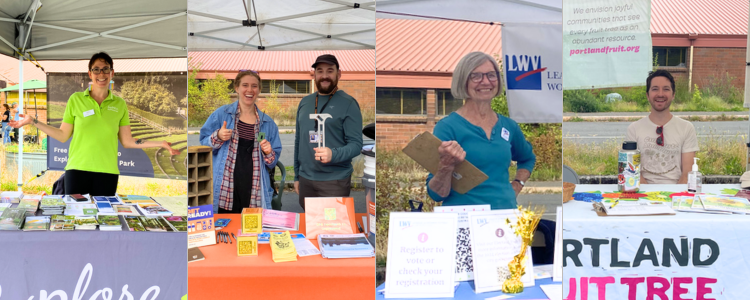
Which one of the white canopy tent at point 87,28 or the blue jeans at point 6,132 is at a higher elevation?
the white canopy tent at point 87,28

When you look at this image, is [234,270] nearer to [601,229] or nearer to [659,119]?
[601,229]

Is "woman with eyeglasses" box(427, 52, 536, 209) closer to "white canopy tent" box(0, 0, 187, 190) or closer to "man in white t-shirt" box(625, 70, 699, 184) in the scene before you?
"man in white t-shirt" box(625, 70, 699, 184)

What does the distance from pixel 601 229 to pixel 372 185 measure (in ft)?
3.13

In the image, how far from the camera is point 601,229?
6.19ft

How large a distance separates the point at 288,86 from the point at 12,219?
4.71 feet

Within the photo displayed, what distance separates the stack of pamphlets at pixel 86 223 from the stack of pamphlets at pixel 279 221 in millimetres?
731

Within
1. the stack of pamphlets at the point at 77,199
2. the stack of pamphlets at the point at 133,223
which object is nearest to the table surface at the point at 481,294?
the stack of pamphlets at the point at 133,223

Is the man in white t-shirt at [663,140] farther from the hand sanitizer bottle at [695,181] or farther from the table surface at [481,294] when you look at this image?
the table surface at [481,294]

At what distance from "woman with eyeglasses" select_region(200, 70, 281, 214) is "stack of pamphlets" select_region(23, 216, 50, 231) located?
2.57 ft

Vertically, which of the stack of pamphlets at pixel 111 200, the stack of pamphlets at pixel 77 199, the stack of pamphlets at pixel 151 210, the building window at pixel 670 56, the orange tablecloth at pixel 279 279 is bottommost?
the orange tablecloth at pixel 279 279

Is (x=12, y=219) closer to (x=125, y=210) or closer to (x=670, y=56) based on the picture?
(x=125, y=210)

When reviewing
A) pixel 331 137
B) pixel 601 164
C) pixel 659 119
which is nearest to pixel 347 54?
pixel 331 137

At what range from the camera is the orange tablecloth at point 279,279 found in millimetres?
1722

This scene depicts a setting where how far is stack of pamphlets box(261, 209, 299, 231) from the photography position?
2.26m
